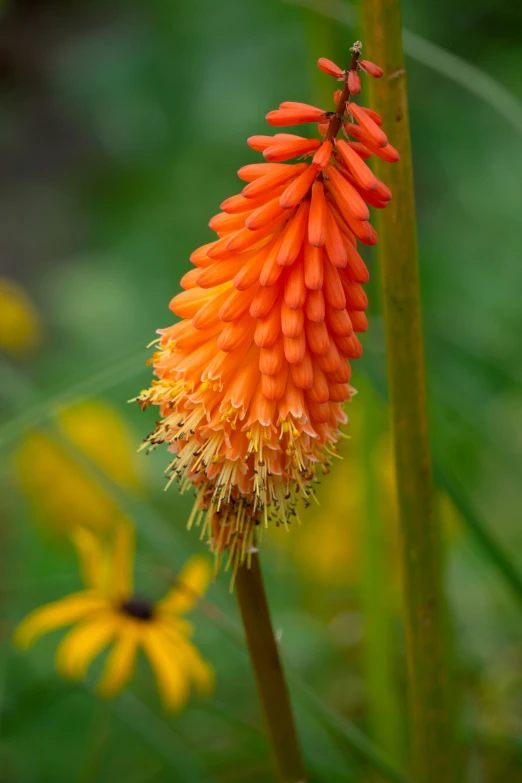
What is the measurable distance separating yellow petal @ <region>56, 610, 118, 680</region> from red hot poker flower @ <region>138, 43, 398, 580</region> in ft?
1.94

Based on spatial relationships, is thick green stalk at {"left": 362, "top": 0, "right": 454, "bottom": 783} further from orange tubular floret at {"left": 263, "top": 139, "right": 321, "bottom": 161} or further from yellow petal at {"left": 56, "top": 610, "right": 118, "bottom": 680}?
yellow petal at {"left": 56, "top": 610, "right": 118, "bottom": 680}

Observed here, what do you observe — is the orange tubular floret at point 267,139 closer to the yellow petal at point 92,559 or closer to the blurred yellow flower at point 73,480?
the yellow petal at point 92,559

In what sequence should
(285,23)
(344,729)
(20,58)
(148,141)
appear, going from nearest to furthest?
(344,729) < (285,23) < (148,141) < (20,58)

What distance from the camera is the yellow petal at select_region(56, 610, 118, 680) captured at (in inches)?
55.1

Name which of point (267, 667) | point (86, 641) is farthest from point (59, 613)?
point (267, 667)

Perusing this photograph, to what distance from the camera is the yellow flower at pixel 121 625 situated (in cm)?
141

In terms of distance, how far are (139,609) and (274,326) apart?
31.7 inches

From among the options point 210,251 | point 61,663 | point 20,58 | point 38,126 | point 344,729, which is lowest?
point 344,729

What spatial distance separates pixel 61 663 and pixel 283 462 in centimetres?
83

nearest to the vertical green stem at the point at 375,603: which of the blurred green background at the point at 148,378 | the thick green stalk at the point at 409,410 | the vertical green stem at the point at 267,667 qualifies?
the blurred green background at the point at 148,378

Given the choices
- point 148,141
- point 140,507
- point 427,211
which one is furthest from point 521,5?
point 140,507

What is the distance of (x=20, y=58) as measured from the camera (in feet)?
16.6

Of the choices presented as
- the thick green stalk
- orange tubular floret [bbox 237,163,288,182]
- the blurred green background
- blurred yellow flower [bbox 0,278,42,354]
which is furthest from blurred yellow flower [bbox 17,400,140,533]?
orange tubular floret [bbox 237,163,288,182]

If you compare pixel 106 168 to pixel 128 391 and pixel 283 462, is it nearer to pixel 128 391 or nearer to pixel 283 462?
pixel 128 391
